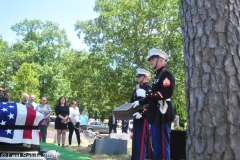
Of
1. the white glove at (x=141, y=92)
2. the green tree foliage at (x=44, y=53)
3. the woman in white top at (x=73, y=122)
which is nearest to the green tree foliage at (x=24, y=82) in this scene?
the green tree foliage at (x=44, y=53)

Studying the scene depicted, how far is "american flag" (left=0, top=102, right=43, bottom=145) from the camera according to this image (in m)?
3.20

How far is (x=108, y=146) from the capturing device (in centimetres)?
852

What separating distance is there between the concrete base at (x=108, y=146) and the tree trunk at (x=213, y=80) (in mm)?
6666

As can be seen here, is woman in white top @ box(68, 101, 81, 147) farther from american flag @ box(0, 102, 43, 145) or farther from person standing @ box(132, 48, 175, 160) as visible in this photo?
american flag @ box(0, 102, 43, 145)

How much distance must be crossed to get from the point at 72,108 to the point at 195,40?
936 centimetres

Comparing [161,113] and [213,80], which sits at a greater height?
[213,80]

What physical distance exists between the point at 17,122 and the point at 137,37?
1548 centimetres

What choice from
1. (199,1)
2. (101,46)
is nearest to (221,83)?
(199,1)

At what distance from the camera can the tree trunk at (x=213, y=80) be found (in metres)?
1.82

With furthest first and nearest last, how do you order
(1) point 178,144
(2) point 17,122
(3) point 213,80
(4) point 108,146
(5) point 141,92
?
(4) point 108,146 → (1) point 178,144 → (5) point 141,92 → (2) point 17,122 → (3) point 213,80

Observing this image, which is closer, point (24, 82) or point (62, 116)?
point (62, 116)

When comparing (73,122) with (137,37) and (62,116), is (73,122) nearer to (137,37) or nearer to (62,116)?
(62,116)

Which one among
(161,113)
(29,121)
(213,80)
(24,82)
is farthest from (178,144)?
(24,82)

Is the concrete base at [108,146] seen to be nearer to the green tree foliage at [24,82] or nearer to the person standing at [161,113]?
the person standing at [161,113]
